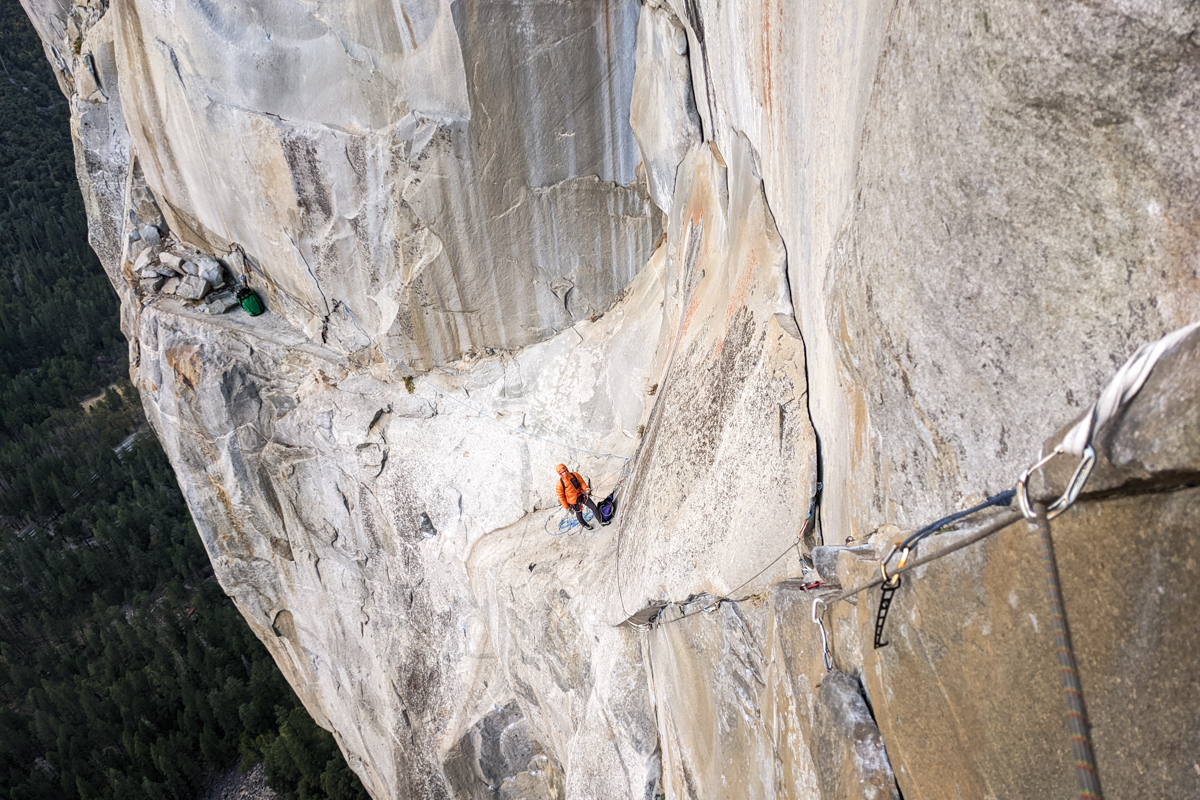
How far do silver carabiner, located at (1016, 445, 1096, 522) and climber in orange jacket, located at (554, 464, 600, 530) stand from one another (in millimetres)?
4266

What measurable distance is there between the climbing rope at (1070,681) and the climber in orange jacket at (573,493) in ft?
14.2

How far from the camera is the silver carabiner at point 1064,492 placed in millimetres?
1454

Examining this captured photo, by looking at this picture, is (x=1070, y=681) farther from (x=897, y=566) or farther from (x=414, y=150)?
(x=414, y=150)

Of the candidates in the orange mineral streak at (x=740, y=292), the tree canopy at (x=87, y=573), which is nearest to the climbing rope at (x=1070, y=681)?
the orange mineral streak at (x=740, y=292)

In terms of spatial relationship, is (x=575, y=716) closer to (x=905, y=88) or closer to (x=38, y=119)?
(x=905, y=88)

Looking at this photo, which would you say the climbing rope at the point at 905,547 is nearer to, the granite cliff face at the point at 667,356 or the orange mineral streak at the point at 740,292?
the granite cliff face at the point at 667,356

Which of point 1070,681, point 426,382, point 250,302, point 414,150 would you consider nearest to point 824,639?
point 1070,681

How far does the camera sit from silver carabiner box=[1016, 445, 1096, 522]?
145 cm

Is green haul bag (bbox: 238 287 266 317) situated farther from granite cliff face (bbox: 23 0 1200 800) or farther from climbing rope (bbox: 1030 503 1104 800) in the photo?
climbing rope (bbox: 1030 503 1104 800)

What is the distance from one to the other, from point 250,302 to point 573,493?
4246 mm

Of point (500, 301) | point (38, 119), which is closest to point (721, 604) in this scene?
point (500, 301)

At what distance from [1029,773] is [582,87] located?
5.19 meters

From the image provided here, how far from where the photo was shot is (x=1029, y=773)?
177 centimetres

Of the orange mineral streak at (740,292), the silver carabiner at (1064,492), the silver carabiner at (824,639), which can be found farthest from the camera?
the orange mineral streak at (740,292)
